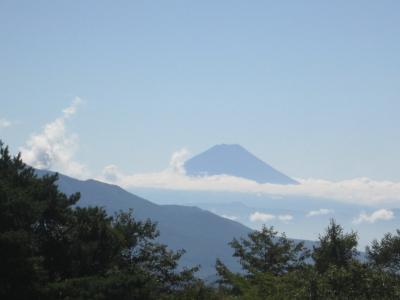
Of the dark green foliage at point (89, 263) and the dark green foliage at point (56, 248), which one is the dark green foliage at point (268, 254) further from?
the dark green foliage at point (56, 248)

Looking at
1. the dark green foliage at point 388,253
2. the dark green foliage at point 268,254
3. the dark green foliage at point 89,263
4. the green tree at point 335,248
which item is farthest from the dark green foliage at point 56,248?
the dark green foliage at point 388,253

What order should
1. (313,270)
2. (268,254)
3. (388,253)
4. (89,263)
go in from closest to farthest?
1. (313,270)
2. (89,263)
3. (268,254)
4. (388,253)

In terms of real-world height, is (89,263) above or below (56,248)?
below

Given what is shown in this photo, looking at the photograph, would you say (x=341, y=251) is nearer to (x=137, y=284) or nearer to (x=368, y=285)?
(x=368, y=285)

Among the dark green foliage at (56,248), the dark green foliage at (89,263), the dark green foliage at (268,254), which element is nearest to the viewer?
the dark green foliage at (56,248)

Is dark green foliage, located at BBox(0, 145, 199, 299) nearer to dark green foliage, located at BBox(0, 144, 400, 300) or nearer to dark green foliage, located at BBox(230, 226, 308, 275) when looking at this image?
dark green foliage, located at BBox(0, 144, 400, 300)

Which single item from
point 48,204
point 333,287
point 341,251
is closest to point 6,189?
point 48,204

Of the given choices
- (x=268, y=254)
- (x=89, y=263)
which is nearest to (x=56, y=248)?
(x=89, y=263)

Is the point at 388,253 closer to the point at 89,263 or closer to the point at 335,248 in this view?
the point at 335,248

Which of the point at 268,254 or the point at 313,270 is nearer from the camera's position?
the point at 313,270

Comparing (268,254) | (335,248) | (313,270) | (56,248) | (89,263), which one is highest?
(335,248)

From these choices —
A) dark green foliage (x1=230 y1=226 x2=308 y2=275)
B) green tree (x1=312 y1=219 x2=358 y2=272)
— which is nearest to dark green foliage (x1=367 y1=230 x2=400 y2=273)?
green tree (x1=312 y1=219 x2=358 y2=272)

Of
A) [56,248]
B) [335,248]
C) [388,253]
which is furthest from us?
[388,253]

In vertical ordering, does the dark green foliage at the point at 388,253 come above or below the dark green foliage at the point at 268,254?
above
